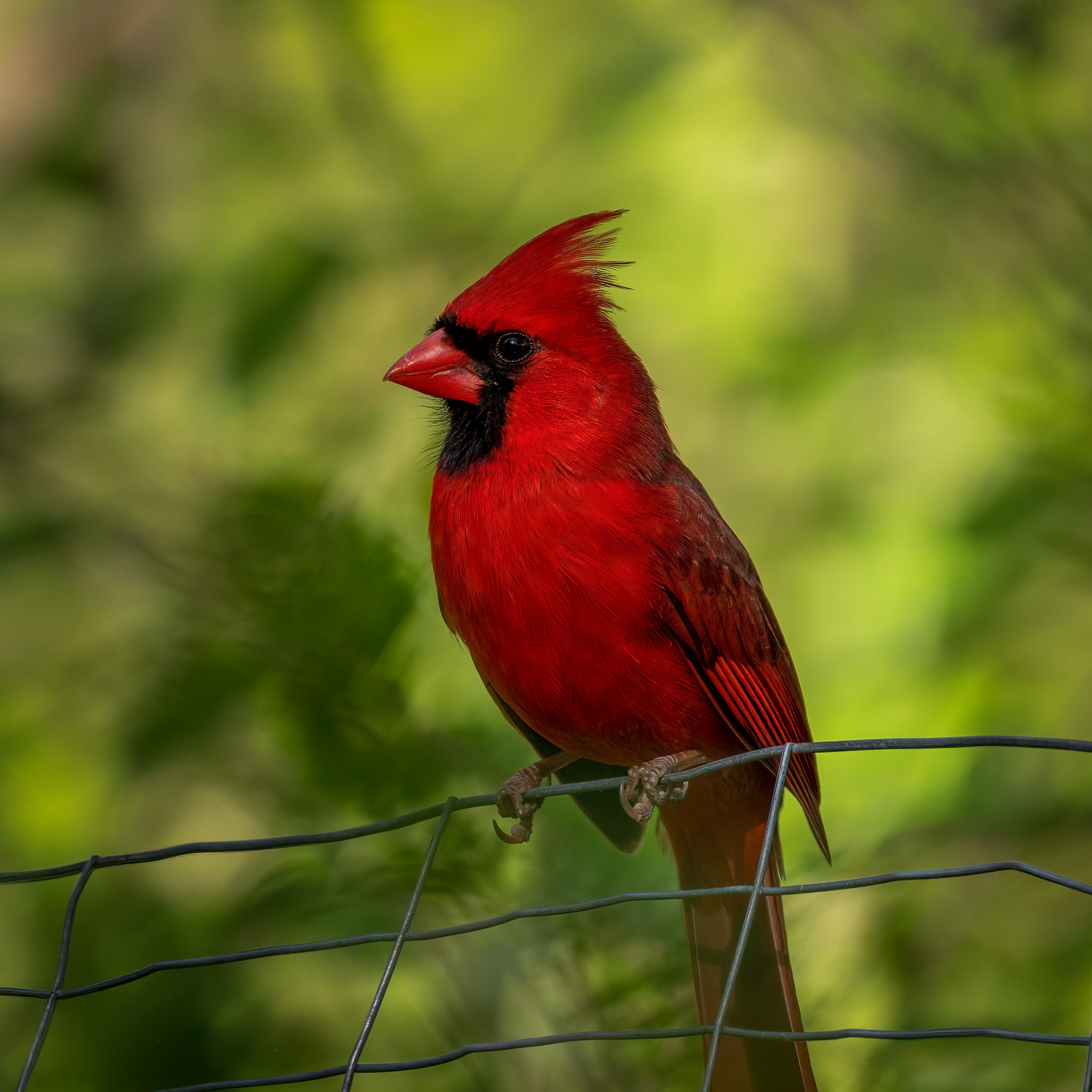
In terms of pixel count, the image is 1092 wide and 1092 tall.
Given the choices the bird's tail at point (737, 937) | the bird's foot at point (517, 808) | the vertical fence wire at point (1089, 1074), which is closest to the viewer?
the vertical fence wire at point (1089, 1074)

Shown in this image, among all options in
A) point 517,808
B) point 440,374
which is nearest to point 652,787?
point 517,808

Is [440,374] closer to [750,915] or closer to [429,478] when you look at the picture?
[429,478]

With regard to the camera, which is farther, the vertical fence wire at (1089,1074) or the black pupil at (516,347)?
the black pupil at (516,347)

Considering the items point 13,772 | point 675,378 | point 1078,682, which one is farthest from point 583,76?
point 13,772

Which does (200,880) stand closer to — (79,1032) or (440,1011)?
(79,1032)

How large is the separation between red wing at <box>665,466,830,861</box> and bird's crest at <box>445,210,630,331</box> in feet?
1.17

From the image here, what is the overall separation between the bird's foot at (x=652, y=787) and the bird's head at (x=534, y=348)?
1.86ft

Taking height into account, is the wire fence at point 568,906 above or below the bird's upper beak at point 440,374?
below

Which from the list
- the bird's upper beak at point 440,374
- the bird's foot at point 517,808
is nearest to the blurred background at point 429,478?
the bird's foot at point 517,808

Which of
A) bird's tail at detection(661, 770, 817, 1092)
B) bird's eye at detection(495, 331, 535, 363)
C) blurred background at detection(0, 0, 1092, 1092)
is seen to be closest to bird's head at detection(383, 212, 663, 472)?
bird's eye at detection(495, 331, 535, 363)

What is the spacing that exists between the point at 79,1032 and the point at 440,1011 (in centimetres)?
56

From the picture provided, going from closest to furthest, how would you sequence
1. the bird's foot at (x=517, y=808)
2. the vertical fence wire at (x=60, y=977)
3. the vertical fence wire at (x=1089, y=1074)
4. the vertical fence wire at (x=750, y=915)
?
the vertical fence wire at (x=1089, y=1074), the vertical fence wire at (x=750, y=915), the vertical fence wire at (x=60, y=977), the bird's foot at (x=517, y=808)

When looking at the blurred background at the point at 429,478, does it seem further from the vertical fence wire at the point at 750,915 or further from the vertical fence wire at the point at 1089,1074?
the vertical fence wire at the point at 1089,1074

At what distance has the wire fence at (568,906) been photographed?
1.29 m
